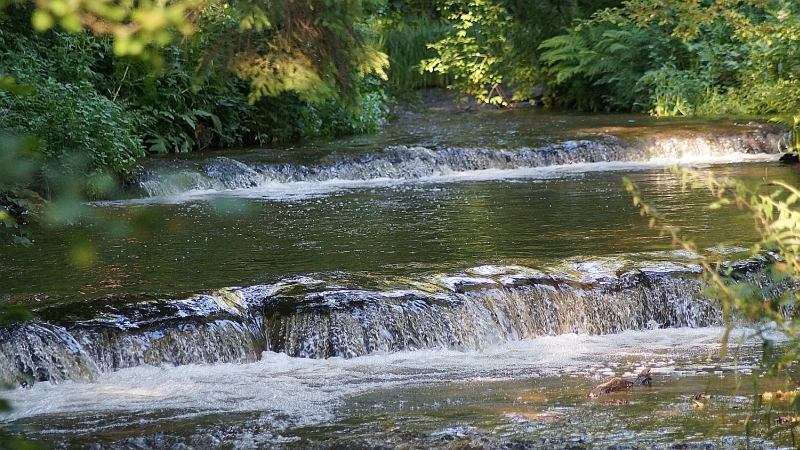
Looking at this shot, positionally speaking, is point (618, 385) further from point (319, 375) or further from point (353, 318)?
point (353, 318)

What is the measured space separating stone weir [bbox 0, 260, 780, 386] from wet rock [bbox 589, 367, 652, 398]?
1636mm

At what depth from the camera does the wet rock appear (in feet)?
16.2

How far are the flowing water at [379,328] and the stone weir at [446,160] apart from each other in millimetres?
1759

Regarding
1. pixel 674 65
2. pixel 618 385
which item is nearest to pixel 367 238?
pixel 618 385

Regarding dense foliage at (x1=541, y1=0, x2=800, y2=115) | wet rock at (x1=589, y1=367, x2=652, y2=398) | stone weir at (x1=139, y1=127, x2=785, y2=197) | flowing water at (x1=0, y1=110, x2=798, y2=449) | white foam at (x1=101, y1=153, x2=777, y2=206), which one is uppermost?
dense foliage at (x1=541, y1=0, x2=800, y2=115)

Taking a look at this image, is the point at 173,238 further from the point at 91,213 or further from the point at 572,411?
the point at 91,213

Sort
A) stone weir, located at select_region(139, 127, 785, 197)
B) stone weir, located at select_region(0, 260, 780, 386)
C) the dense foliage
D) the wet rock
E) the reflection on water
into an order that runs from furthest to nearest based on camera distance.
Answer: the dense foliage
stone weir, located at select_region(139, 127, 785, 197)
the reflection on water
stone weir, located at select_region(0, 260, 780, 386)
the wet rock

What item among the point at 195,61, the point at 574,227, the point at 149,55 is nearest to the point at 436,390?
the point at 149,55

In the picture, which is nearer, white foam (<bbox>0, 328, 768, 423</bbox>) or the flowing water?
the flowing water

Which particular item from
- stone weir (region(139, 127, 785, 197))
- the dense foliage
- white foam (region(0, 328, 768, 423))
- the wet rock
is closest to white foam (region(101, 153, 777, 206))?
stone weir (region(139, 127, 785, 197))

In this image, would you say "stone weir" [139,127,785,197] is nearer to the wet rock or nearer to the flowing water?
the flowing water

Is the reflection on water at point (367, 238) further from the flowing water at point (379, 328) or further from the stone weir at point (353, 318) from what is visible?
the stone weir at point (353, 318)

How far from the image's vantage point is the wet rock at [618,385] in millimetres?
4930

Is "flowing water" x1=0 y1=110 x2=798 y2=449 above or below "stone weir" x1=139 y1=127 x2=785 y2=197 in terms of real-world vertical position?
below
